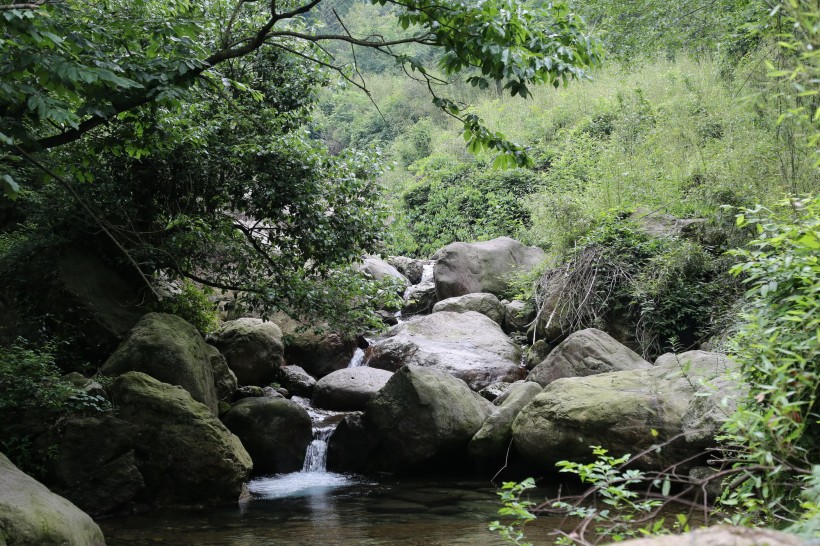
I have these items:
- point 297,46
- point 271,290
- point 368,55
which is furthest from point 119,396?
point 368,55

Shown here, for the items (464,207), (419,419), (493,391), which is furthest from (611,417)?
(464,207)

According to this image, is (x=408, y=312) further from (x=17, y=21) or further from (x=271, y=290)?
(x=17, y=21)

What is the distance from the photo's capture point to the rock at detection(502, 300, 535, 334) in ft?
42.8

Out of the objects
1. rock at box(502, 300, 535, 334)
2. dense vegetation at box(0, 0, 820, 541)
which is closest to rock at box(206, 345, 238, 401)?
dense vegetation at box(0, 0, 820, 541)

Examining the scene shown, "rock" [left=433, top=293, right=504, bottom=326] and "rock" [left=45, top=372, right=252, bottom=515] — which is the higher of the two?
"rock" [left=433, top=293, right=504, bottom=326]

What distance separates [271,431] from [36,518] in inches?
171

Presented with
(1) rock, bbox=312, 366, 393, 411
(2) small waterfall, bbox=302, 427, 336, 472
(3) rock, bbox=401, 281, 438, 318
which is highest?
(3) rock, bbox=401, 281, 438, 318

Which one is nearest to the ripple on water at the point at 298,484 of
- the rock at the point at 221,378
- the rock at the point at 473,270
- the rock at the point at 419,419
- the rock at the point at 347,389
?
the rock at the point at 419,419

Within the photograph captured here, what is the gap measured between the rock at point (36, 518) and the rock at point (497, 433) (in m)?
4.74

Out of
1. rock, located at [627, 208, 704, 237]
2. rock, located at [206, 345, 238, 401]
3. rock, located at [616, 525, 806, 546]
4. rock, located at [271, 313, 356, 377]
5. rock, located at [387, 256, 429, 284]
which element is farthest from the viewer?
rock, located at [387, 256, 429, 284]

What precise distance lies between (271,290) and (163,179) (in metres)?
2.16

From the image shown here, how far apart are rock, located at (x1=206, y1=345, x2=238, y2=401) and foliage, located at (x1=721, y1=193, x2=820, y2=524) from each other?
26.4 feet

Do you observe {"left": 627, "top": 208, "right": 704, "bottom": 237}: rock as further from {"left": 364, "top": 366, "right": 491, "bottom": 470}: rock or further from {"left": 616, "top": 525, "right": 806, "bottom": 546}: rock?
{"left": 616, "top": 525, "right": 806, "bottom": 546}: rock

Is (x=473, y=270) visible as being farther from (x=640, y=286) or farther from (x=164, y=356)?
(x=164, y=356)
